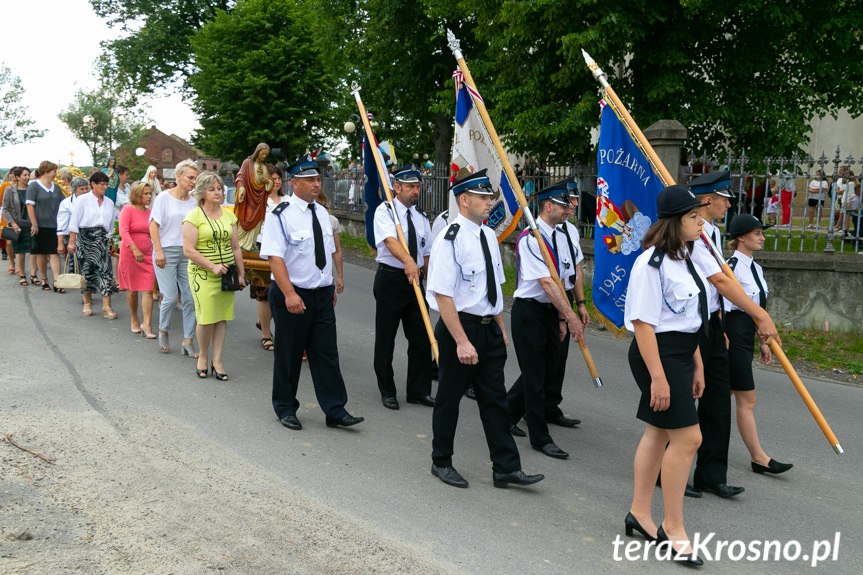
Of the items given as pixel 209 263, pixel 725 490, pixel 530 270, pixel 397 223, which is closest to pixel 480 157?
pixel 397 223

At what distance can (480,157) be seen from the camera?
685 centimetres

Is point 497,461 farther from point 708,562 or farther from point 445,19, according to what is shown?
point 445,19

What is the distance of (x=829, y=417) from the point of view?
22.9 ft

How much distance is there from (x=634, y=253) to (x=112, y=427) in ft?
13.9

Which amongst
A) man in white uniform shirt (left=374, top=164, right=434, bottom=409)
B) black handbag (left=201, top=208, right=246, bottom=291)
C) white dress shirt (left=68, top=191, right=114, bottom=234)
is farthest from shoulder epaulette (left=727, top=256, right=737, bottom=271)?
white dress shirt (left=68, top=191, right=114, bottom=234)

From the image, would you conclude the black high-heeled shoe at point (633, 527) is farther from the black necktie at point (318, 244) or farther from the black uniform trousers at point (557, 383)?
the black necktie at point (318, 244)

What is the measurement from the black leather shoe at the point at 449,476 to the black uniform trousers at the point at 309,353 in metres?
1.23

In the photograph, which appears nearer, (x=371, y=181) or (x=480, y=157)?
(x=480, y=157)

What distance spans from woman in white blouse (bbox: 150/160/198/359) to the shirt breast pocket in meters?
2.50

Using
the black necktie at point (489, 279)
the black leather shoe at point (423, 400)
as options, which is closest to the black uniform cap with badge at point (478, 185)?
the black necktie at point (489, 279)

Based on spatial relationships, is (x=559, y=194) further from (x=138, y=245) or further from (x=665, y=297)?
(x=138, y=245)

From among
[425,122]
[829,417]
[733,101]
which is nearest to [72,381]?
[829,417]

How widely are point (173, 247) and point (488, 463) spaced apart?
4.53 meters

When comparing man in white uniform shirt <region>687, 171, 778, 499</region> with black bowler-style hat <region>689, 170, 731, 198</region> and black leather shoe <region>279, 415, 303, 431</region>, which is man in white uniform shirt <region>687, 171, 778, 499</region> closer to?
black bowler-style hat <region>689, 170, 731, 198</region>
